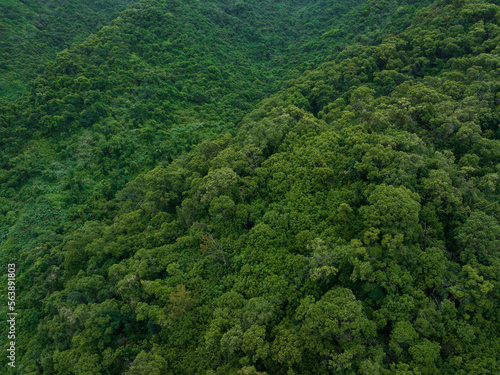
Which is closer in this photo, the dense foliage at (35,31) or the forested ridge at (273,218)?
the forested ridge at (273,218)

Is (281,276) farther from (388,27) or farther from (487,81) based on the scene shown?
(388,27)

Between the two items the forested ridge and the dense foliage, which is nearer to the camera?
the forested ridge

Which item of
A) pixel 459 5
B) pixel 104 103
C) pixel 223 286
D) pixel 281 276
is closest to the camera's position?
pixel 281 276

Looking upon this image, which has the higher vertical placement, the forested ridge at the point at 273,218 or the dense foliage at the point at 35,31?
the dense foliage at the point at 35,31

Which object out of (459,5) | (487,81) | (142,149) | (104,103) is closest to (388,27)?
(459,5)

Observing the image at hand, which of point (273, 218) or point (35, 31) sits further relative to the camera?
point (35, 31)

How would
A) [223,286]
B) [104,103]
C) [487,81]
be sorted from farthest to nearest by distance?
[104,103], [487,81], [223,286]

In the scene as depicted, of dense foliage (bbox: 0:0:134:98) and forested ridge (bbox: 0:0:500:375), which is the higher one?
dense foliage (bbox: 0:0:134:98)

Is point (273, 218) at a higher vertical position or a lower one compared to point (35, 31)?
lower
